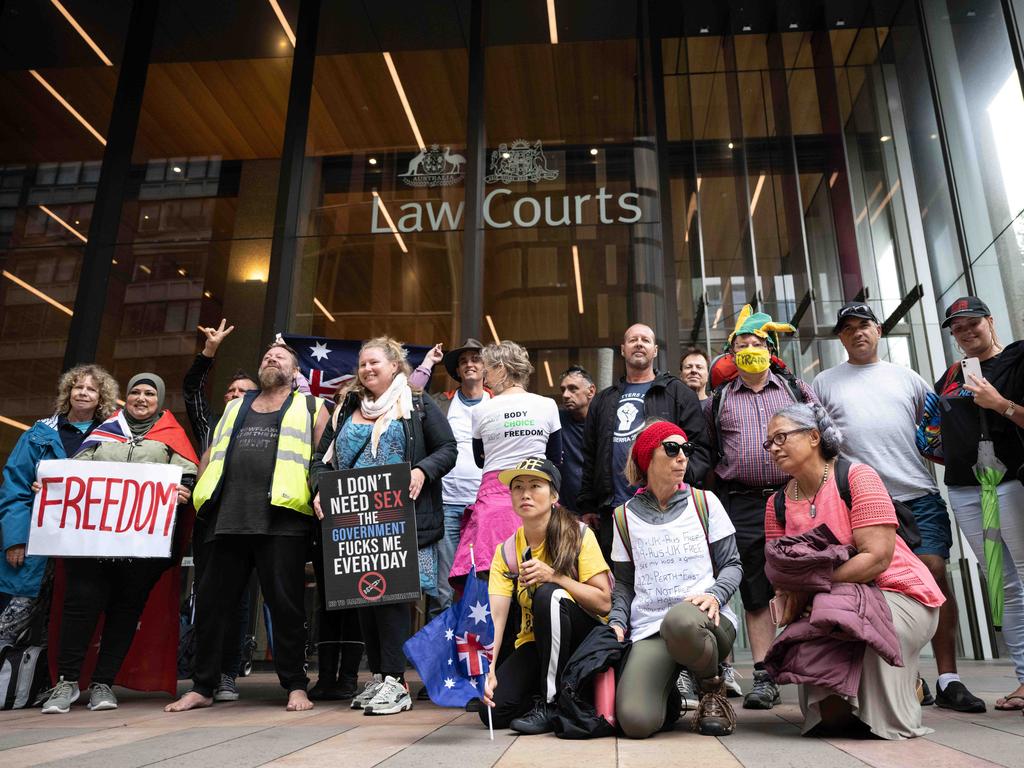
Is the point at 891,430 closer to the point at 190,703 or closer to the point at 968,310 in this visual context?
the point at 968,310

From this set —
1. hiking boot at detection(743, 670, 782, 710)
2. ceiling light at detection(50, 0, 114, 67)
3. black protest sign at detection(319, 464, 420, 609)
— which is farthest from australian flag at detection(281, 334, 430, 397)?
ceiling light at detection(50, 0, 114, 67)

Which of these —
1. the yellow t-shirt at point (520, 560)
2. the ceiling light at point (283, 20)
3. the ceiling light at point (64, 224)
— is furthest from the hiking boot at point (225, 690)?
the ceiling light at point (283, 20)

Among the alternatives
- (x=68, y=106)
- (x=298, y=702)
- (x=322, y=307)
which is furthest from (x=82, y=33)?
(x=298, y=702)

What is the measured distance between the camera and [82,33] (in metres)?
9.43

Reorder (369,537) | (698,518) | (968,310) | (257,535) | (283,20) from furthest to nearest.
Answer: (283,20)
(257,535)
(369,537)
(968,310)
(698,518)

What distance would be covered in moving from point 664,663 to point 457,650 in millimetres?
851

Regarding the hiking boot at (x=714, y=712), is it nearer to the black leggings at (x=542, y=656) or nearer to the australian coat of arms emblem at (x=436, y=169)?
the black leggings at (x=542, y=656)

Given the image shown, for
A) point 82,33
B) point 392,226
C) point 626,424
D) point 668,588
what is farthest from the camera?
point 82,33

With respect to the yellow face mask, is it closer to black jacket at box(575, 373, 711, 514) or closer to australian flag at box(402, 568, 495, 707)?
black jacket at box(575, 373, 711, 514)

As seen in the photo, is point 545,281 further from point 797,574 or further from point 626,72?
point 797,574

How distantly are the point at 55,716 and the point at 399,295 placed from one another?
16.2 feet

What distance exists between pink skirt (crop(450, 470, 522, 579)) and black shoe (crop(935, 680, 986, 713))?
2066mm

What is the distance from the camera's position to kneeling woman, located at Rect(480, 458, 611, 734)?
3164mm

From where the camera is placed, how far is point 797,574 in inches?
119
